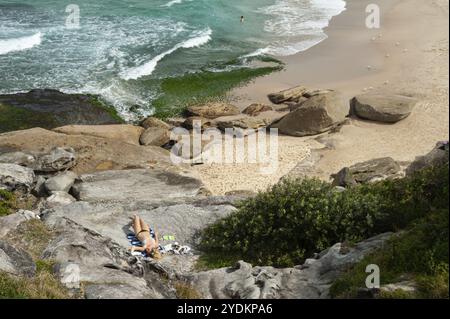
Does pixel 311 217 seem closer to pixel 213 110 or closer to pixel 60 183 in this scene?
pixel 60 183

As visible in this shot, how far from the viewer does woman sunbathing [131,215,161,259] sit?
45.7 ft

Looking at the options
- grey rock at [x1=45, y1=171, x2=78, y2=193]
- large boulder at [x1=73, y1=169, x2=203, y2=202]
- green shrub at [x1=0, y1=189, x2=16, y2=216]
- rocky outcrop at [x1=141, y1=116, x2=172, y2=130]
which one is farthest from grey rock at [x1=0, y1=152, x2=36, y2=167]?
rocky outcrop at [x1=141, y1=116, x2=172, y2=130]

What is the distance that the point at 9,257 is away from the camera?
443 inches

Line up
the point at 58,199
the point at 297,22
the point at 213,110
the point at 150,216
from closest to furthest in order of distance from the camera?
1. the point at 150,216
2. the point at 58,199
3. the point at 213,110
4. the point at 297,22

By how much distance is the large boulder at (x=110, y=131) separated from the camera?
25525mm

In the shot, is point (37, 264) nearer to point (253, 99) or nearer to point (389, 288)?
point (389, 288)

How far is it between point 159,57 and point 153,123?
1027cm

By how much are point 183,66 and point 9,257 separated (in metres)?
25.8

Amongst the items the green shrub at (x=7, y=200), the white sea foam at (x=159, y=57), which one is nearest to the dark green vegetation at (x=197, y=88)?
the white sea foam at (x=159, y=57)

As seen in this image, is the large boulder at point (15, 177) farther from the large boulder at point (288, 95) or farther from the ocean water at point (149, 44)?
the large boulder at point (288, 95)

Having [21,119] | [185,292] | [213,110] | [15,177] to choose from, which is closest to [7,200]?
[15,177]

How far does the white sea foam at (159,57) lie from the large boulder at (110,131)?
295 inches

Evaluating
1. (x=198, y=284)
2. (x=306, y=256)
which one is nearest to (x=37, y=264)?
(x=198, y=284)

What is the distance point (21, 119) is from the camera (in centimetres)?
2761
